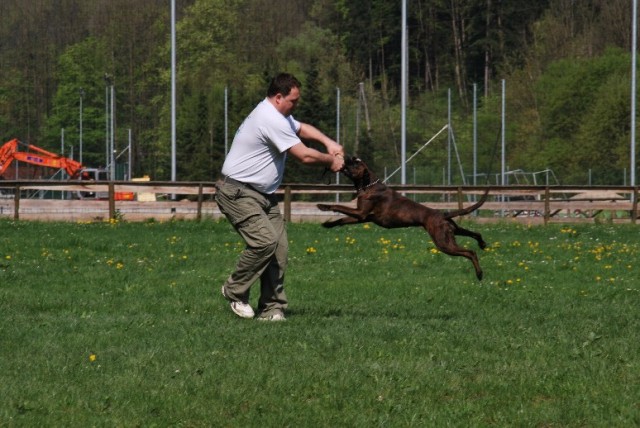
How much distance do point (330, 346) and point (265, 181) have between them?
1931 mm

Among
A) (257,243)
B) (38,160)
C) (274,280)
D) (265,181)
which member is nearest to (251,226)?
(257,243)

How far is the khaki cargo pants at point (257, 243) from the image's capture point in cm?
1003

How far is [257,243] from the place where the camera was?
1003 centimetres

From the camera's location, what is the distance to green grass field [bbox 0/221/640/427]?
6.66m

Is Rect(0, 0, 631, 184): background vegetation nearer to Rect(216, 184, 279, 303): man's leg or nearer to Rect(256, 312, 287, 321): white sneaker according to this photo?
Rect(256, 312, 287, 321): white sneaker

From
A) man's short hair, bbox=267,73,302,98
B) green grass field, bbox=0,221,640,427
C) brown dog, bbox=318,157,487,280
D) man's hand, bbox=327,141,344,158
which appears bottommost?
green grass field, bbox=0,221,640,427

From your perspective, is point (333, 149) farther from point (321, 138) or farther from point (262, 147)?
point (262, 147)

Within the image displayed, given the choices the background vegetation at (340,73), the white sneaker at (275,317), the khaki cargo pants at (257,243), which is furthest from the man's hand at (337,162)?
the background vegetation at (340,73)

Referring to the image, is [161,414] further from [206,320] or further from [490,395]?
[206,320]

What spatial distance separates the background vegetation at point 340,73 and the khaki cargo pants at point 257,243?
4560 centimetres

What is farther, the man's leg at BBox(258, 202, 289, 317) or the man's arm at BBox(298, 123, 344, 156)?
the man's leg at BBox(258, 202, 289, 317)

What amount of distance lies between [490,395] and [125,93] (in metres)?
80.7

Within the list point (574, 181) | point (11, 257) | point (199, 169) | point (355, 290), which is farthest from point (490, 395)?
point (199, 169)

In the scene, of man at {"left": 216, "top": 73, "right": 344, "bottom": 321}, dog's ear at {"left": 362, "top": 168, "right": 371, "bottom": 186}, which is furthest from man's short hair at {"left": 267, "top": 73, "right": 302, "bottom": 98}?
dog's ear at {"left": 362, "top": 168, "right": 371, "bottom": 186}
